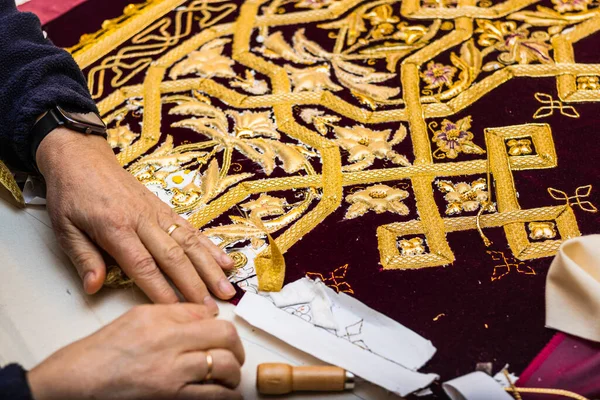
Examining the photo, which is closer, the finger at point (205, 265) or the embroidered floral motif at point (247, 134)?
the finger at point (205, 265)

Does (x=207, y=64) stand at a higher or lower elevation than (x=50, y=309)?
higher

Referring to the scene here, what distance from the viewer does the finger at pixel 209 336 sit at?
0.79 m

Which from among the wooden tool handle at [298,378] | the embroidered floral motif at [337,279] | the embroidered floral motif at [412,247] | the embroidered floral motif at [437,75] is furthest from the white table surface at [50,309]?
the embroidered floral motif at [437,75]

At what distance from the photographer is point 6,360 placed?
2.89ft

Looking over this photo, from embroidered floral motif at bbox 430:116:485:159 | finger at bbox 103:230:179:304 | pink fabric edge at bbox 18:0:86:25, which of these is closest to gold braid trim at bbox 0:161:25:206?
finger at bbox 103:230:179:304

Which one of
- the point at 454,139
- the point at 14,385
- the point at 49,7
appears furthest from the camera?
the point at 49,7

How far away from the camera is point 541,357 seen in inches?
33.6

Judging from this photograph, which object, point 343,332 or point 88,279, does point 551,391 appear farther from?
point 88,279

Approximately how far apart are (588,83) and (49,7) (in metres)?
1.14

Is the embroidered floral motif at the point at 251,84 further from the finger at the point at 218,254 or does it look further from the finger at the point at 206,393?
the finger at the point at 206,393

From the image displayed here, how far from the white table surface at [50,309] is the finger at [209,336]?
3.2 inches

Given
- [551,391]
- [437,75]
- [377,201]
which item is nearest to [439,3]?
[437,75]

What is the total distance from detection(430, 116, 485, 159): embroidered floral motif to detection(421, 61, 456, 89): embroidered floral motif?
103 millimetres

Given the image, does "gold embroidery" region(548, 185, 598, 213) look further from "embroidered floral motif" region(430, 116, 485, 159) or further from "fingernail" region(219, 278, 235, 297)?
"fingernail" region(219, 278, 235, 297)
